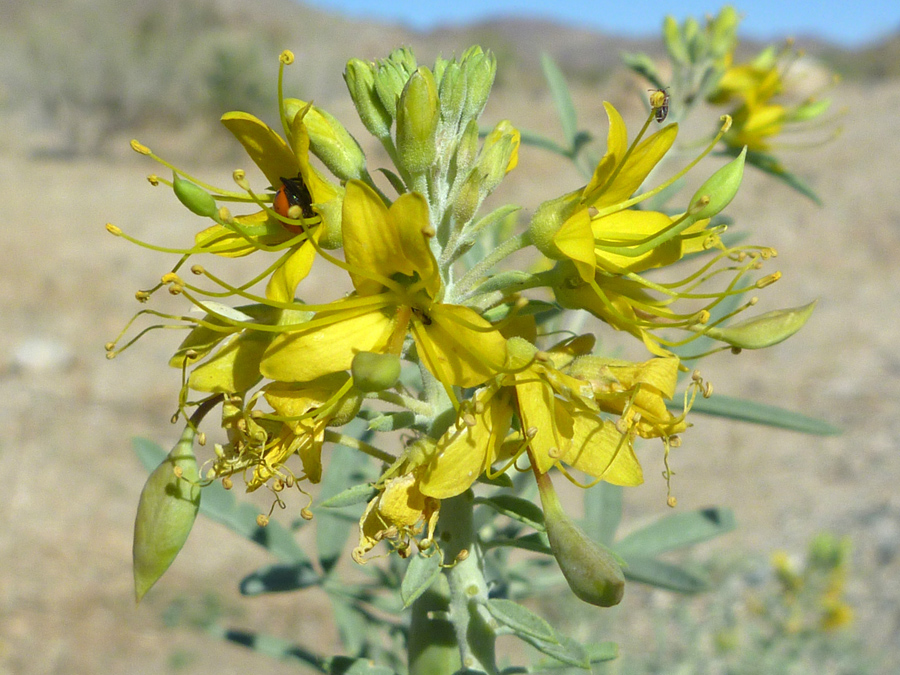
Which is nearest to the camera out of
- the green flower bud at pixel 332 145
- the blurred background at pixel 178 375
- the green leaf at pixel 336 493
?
the green flower bud at pixel 332 145

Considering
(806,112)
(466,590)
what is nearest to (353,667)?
(466,590)

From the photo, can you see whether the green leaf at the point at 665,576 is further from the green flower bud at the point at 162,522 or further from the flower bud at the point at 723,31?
the flower bud at the point at 723,31

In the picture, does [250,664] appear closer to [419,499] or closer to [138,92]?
[419,499]

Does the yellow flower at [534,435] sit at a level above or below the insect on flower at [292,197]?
below

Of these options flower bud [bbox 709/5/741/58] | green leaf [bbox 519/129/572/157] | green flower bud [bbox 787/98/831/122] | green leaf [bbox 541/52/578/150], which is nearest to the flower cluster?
green leaf [bbox 519/129/572/157]

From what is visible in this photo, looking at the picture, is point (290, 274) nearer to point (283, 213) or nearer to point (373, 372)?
point (283, 213)

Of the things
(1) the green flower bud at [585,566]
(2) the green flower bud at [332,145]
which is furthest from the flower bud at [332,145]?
(1) the green flower bud at [585,566]
